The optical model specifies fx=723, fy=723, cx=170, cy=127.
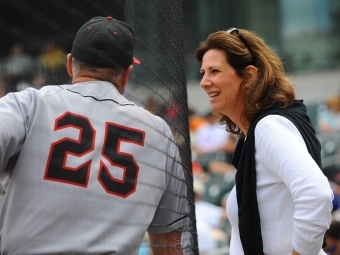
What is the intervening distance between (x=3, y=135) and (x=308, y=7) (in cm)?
1336

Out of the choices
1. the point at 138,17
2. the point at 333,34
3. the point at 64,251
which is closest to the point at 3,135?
the point at 64,251

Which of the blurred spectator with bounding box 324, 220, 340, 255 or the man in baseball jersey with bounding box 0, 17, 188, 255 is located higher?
the blurred spectator with bounding box 324, 220, 340, 255

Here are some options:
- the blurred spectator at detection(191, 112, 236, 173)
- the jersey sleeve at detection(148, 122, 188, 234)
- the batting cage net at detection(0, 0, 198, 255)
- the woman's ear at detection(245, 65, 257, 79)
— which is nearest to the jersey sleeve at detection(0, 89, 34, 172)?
the batting cage net at detection(0, 0, 198, 255)

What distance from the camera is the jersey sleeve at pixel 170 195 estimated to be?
2631 millimetres

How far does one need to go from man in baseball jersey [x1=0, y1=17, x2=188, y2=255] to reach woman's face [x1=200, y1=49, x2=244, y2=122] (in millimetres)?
307

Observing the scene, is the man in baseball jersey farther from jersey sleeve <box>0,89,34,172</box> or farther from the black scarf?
the black scarf

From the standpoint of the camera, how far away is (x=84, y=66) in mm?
2471

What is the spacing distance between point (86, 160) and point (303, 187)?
717mm

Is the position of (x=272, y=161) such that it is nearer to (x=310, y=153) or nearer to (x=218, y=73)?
(x=310, y=153)

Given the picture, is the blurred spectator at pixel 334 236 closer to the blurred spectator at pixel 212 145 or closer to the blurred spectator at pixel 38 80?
the blurred spectator at pixel 38 80

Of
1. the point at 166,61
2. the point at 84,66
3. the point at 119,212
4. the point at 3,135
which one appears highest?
the point at 166,61

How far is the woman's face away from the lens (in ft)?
9.20

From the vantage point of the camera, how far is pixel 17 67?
99.1 inches

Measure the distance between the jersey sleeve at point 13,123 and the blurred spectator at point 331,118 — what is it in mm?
8178
